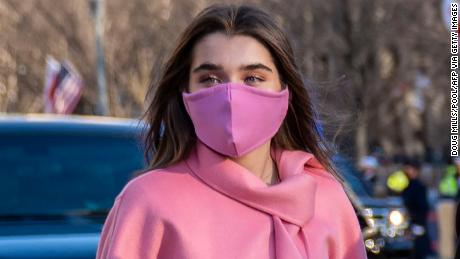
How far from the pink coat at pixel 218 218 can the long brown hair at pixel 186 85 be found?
0.12 m

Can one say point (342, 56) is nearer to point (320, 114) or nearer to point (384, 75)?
point (384, 75)

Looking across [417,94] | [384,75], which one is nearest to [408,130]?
[417,94]

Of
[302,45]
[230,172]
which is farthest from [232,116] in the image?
[302,45]

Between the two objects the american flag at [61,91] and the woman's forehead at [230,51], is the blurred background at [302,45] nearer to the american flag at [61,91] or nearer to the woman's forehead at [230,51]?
the american flag at [61,91]

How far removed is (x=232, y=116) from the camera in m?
3.04

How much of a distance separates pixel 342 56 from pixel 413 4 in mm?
1831

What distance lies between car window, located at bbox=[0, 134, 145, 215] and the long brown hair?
2.54 metres

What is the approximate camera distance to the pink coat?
298 centimetres

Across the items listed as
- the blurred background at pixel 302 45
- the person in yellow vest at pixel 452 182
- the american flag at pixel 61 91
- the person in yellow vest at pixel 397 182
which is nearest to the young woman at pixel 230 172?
the american flag at pixel 61 91

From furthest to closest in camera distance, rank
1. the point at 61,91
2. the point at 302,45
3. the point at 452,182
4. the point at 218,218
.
Answer: 1. the point at 302,45
2. the point at 452,182
3. the point at 61,91
4. the point at 218,218

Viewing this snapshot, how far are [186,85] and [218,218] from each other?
47 cm

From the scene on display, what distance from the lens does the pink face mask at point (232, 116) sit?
303 centimetres

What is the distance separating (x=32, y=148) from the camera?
20.3ft

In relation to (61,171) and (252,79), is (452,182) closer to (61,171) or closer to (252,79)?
(61,171)
